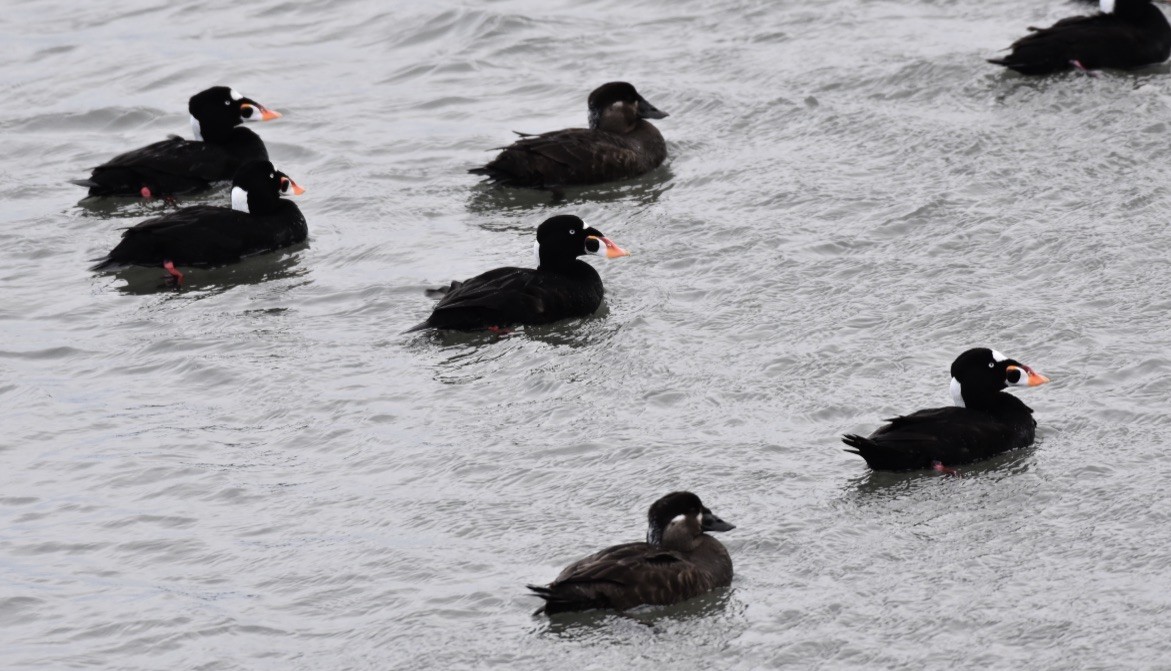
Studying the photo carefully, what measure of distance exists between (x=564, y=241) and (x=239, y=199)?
2993 millimetres

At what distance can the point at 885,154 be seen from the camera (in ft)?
46.5

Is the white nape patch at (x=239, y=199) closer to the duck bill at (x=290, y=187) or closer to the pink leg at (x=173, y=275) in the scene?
the duck bill at (x=290, y=187)

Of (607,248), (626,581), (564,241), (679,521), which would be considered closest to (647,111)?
(607,248)

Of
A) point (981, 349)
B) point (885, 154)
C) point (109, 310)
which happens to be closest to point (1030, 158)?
point (885, 154)

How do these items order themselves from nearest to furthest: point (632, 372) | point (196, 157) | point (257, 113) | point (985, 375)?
point (985, 375) < point (632, 372) < point (196, 157) < point (257, 113)

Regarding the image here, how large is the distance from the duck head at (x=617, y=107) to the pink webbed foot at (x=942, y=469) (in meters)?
6.15

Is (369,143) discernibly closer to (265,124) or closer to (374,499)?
(265,124)

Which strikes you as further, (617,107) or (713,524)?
(617,107)

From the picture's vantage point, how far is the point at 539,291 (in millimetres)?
11727

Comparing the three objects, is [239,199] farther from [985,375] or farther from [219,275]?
[985,375]

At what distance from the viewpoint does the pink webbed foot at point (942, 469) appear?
9.35 m

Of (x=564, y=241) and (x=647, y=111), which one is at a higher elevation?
(x=647, y=111)

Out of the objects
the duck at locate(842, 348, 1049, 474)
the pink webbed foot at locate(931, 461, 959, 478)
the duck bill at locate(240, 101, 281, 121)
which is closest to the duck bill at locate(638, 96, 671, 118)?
the duck bill at locate(240, 101, 281, 121)

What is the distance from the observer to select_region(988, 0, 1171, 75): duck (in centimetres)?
1527
